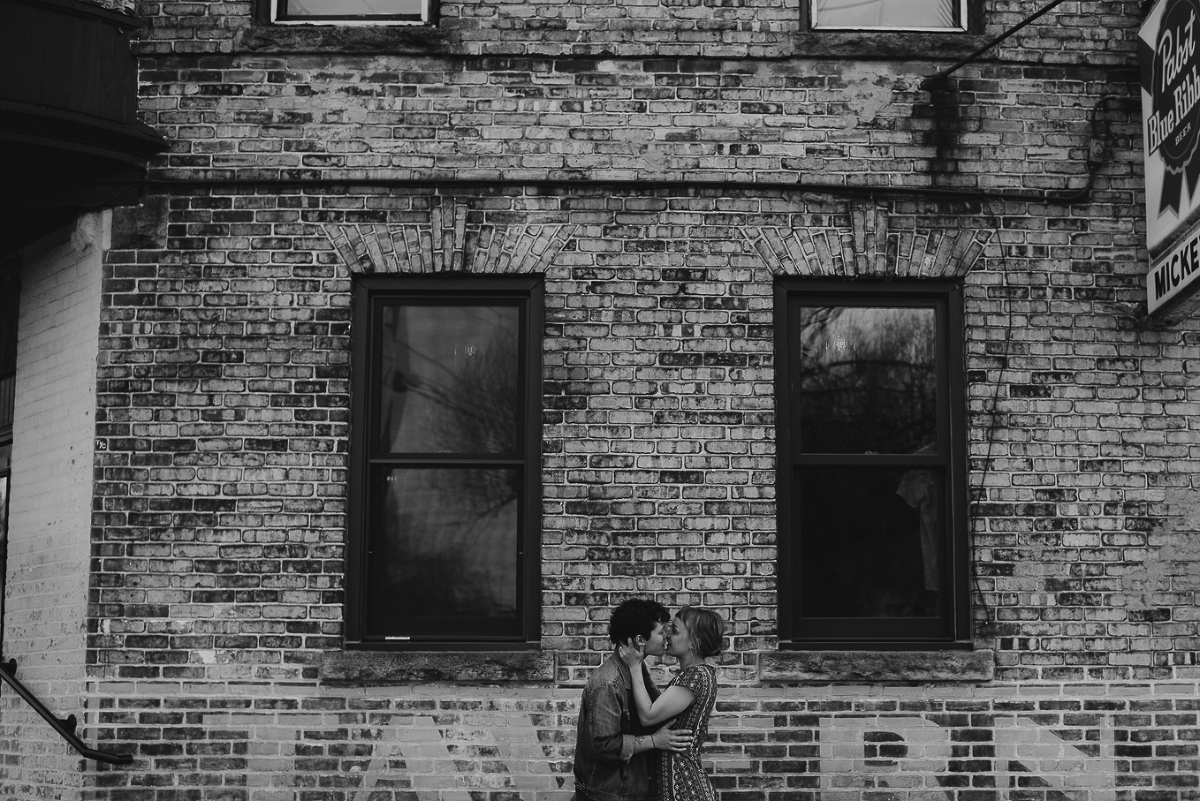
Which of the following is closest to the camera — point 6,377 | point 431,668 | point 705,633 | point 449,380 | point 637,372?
point 705,633

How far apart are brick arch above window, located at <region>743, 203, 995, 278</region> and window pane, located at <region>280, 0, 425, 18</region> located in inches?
90.0

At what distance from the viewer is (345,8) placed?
25.2 feet

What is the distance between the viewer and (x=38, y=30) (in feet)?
23.0

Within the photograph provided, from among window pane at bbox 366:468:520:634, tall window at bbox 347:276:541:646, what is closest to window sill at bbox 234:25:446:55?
tall window at bbox 347:276:541:646

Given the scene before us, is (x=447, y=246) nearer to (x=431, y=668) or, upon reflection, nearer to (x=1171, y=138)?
(x=431, y=668)

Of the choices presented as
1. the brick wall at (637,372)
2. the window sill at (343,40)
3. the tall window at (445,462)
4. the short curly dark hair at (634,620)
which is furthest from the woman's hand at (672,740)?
the window sill at (343,40)

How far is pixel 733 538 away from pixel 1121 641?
2.05 m

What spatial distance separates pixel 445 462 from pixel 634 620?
1617mm

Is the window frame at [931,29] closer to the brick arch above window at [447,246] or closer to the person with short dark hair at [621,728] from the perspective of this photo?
the brick arch above window at [447,246]

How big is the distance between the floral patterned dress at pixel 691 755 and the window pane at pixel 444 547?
1.42 meters

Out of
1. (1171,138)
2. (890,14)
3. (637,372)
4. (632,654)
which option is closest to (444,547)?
(637,372)

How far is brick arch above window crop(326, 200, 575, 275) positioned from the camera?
7.28 meters

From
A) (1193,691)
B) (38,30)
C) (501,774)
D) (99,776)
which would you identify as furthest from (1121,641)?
(38,30)

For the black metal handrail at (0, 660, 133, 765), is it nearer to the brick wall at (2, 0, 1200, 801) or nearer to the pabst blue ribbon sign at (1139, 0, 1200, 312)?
the brick wall at (2, 0, 1200, 801)
